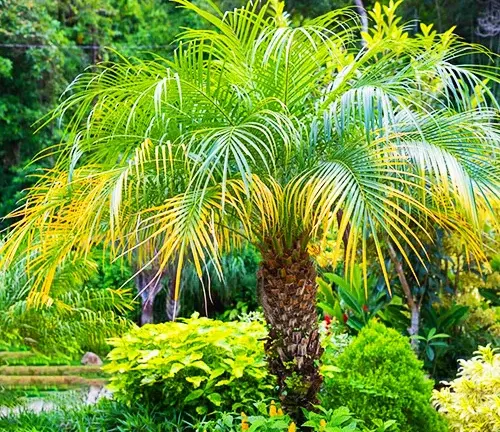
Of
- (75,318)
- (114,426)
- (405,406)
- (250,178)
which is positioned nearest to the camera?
(250,178)

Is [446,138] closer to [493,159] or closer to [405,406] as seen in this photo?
[493,159]

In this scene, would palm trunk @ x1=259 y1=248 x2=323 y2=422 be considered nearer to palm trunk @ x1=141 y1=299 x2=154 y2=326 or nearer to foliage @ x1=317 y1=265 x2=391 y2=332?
foliage @ x1=317 y1=265 x2=391 y2=332

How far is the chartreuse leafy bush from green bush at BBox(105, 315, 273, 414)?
3.67 ft

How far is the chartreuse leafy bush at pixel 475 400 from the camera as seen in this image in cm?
368

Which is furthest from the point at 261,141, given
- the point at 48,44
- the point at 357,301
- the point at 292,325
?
the point at 48,44

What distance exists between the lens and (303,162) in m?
3.28

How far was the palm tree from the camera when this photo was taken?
3.00m

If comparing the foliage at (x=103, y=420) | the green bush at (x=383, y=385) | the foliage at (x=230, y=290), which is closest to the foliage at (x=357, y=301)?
the green bush at (x=383, y=385)

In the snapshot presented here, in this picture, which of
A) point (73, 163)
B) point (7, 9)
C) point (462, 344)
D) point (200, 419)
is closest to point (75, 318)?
point (200, 419)

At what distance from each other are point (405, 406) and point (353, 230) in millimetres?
1658

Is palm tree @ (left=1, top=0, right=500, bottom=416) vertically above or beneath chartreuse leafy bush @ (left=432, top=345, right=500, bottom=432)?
above

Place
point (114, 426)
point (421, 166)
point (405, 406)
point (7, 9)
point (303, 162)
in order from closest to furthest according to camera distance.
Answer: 1. point (421, 166)
2. point (303, 162)
3. point (405, 406)
4. point (114, 426)
5. point (7, 9)

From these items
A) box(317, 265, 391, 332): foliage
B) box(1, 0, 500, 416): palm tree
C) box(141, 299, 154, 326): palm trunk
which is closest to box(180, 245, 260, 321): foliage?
box(141, 299, 154, 326): palm trunk

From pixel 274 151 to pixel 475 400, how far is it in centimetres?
197
